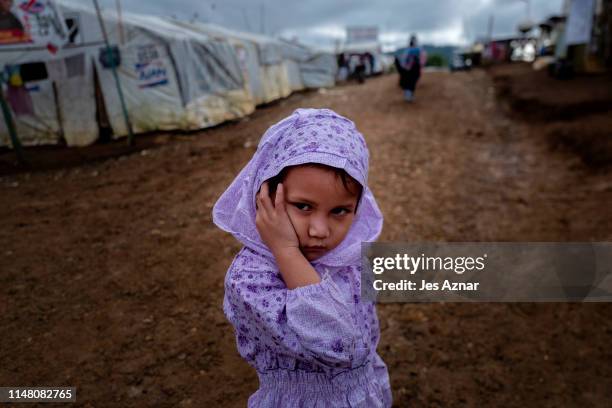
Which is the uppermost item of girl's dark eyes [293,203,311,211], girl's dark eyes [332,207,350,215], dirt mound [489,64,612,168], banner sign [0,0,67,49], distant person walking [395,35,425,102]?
banner sign [0,0,67,49]

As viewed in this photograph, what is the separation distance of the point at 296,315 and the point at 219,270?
2780 mm

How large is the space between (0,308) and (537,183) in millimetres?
6342

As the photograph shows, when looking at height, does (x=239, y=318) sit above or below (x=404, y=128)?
above

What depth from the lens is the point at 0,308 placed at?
3131 millimetres

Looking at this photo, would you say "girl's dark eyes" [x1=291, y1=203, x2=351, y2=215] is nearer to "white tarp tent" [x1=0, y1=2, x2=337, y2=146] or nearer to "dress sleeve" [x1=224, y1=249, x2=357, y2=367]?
"dress sleeve" [x1=224, y1=249, x2=357, y2=367]

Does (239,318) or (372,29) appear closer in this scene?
(239,318)

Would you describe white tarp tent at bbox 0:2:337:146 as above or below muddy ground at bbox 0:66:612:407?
above

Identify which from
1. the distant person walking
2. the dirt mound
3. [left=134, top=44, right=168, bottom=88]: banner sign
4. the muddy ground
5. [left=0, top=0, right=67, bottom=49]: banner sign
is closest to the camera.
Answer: the muddy ground

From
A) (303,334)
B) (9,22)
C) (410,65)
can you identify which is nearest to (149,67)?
(9,22)

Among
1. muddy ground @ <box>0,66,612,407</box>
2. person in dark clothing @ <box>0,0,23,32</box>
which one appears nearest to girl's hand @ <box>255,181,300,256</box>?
muddy ground @ <box>0,66,612,407</box>

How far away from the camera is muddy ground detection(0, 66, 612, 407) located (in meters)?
2.42

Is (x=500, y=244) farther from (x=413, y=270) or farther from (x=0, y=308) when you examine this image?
(x=0, y=308)

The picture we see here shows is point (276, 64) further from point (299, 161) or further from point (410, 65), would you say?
point (299, 161)

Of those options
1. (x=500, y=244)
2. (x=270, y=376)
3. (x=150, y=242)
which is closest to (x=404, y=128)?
(x=500, y=244)
